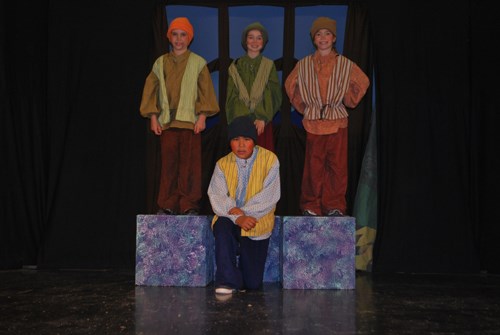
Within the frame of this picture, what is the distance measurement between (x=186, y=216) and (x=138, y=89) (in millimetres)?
1439

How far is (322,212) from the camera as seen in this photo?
148 inches

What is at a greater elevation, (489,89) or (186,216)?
(489,89)

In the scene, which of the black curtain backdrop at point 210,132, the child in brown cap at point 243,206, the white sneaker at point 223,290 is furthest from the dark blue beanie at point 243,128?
the black curtain backdrop at point 210,132

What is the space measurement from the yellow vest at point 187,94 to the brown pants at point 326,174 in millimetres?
778

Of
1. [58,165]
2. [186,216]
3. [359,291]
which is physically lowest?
[359,291]

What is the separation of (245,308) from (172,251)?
0.87 meters

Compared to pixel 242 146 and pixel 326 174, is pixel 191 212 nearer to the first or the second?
pixel 242 146

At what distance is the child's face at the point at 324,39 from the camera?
12.2 ft

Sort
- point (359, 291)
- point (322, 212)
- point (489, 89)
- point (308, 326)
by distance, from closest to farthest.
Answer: point (308, 326) < point (359, 291) < point (322, 212) < point (489, 89)

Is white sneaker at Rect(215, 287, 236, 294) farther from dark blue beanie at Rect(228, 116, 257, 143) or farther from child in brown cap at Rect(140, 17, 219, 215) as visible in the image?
dark blue beanie at Rect(228, 116, 257, 143)

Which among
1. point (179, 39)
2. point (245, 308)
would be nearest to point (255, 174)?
point (245, 308)

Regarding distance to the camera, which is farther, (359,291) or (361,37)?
(361,37)

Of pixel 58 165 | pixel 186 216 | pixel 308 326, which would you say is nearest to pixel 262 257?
pixel 186 216

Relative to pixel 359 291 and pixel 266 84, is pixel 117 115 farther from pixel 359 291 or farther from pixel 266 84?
pixel 359 291
